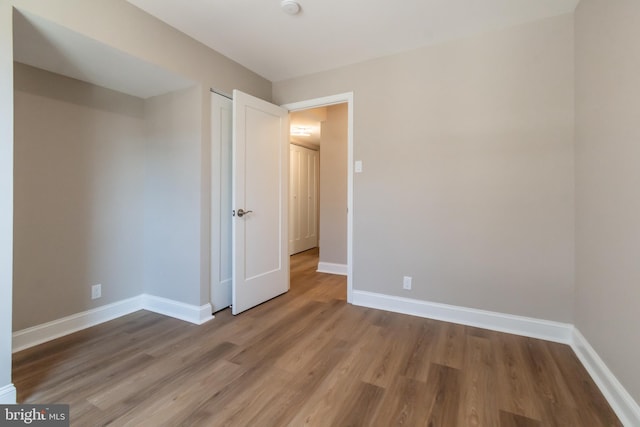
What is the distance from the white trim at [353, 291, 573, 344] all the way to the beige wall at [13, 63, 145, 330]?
2.37m

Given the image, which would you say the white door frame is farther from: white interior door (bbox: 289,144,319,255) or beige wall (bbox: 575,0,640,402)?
white interior door (bbox: 289,144,319,255)

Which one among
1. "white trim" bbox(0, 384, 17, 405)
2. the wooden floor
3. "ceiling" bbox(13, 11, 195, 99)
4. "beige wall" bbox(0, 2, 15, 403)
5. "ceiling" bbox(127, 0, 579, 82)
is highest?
"ceiling" bbox(127, 0, 579, 82)

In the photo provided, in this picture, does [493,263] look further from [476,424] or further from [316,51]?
[316,51]

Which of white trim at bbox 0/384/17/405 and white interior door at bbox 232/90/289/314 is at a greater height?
white interior door at bbox 232/90/289/314

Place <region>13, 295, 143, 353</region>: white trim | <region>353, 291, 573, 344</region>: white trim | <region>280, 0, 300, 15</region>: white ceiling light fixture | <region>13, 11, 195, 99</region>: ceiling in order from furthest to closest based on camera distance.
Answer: <region>353, 291, 573, 344</region>: white trim, <region>13, 295, 143, 353</region>: white trim, <region>280, 0, 300, 15</region>: white ceiling light fixture, <region>13, 11, 195, 99</region>: ceiling

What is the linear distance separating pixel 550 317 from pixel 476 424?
1.32 meters

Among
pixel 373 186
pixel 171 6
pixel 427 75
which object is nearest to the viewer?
pixel 171 6

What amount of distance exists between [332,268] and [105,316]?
2727mm

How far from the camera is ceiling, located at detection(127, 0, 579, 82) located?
2004mm

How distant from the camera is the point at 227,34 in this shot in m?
2.36

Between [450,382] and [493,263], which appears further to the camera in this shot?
[493,263]

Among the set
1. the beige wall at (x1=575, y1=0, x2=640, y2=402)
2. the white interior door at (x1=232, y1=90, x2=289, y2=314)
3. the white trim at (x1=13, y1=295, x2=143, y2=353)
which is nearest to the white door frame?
the white interior door at (x1=232, y1=90, x2=289, y2=314)

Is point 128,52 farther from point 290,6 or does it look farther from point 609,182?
point 609,182

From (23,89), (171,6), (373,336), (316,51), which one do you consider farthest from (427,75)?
(23,89)
